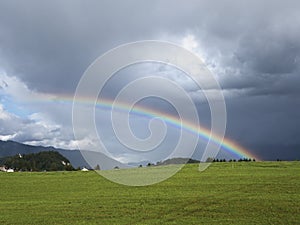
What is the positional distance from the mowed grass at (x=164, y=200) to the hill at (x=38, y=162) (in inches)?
3307

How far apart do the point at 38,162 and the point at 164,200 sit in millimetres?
122825

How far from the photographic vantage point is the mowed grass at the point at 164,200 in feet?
82.6

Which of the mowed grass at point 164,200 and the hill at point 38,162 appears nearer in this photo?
the mowed grass at point 164,200

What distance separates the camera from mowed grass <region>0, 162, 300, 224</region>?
25.2m

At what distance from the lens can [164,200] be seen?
105 feet

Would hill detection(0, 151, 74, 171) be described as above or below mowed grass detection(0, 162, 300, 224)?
above

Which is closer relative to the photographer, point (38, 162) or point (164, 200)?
point (164, 200)

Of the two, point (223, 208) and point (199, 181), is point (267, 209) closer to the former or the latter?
point (223, 208)

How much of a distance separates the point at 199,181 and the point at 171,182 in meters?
3.01

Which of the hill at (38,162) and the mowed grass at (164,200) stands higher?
the hill at (38,162)

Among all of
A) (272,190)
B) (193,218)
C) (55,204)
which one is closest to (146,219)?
(193,218)

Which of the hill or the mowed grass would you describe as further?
the hill

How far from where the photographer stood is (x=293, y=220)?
76.8 feet

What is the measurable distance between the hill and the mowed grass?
276 feet
